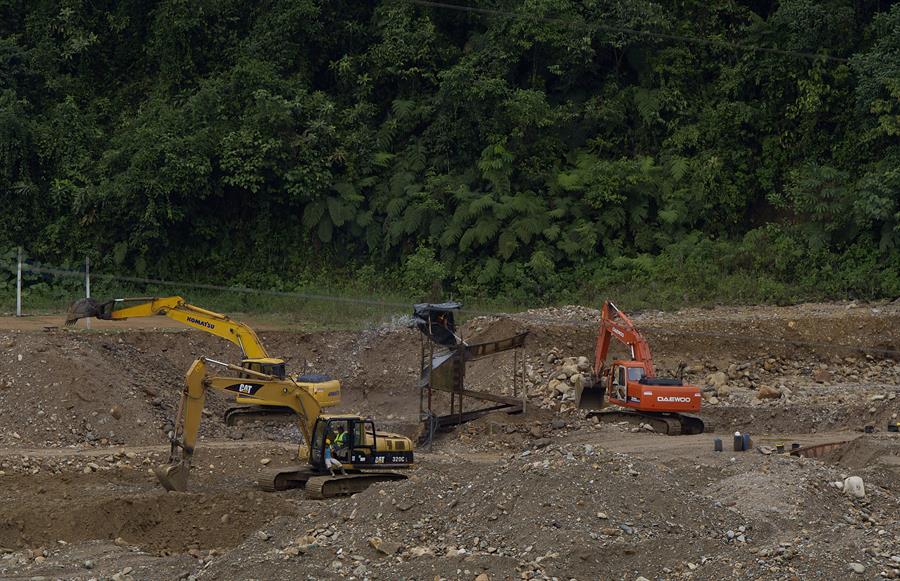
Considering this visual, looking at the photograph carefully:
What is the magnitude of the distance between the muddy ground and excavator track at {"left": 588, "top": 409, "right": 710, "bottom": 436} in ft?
0.95

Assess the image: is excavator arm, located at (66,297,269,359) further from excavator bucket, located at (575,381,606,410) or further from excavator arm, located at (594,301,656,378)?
excavator arm, located at (594,301,656,378)

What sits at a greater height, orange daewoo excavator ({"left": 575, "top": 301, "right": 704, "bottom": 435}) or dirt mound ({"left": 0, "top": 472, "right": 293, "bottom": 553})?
orange daewoo excavator ({"left": 575, "top": 301, "right": 704, "bottom": 435})

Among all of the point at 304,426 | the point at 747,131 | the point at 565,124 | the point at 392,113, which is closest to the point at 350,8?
the point at 392,113

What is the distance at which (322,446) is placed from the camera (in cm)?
2142

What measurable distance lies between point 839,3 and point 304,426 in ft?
69.2

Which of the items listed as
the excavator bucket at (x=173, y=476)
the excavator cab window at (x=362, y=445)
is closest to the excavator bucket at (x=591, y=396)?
the excavator cab window at (x=362, y=445)

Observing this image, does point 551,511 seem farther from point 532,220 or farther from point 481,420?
point 532,220

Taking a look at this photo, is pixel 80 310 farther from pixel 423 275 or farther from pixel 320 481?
pixel 423 275

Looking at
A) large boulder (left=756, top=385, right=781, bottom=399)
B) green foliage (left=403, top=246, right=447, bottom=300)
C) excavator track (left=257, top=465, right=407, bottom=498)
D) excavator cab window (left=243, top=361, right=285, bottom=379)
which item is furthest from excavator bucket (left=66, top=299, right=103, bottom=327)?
large boulder (left=756, top=385, right=781, bottom=399)

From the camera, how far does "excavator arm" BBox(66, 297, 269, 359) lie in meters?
24.4

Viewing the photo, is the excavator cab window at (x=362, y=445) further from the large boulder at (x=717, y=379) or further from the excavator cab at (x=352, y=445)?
the large boulder at (x=717, y=379)

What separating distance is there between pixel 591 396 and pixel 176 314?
26.5 ft

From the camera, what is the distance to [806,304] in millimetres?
32875

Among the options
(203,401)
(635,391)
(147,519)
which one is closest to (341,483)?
(203,401)
